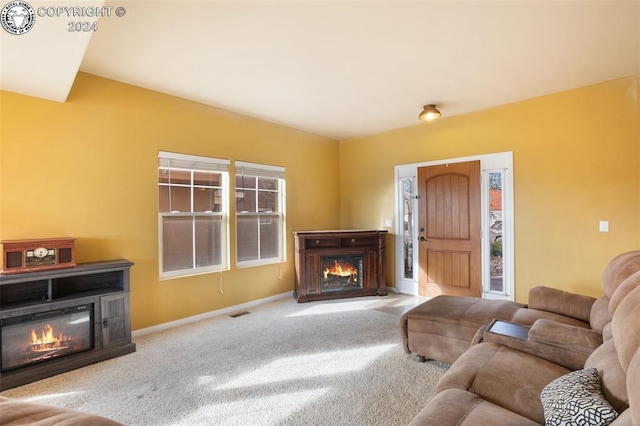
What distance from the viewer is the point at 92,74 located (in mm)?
2967

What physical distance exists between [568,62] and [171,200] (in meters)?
4.33

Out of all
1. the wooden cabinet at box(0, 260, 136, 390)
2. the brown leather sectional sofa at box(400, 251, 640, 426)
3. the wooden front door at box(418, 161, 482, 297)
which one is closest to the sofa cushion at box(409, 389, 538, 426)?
the brown leather sectional sofa at box(400, 251, 640, 426)

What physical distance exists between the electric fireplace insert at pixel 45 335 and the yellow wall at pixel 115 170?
0.56 meters

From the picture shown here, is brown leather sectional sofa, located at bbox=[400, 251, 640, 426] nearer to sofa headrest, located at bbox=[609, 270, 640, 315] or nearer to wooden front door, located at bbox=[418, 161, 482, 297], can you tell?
sofa headrest, located at bbox=[609, 270, 640, 315]

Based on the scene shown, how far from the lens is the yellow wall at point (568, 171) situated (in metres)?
3.17

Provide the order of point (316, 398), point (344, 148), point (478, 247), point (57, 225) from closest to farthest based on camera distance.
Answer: point (316, 398) → point (57, 225) → point (478, 247) → point (344, 148)

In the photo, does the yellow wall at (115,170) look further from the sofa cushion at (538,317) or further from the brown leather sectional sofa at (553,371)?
the sofa cushion at (538,317)

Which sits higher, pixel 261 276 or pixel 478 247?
pixel 478 247

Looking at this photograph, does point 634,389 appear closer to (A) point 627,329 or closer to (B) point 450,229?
(A) point 627,329

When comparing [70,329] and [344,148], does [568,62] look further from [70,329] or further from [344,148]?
[70,329]

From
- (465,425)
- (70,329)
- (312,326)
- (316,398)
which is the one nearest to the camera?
(465,425)

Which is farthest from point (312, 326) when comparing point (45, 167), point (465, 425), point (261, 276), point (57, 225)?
point (45, 167)

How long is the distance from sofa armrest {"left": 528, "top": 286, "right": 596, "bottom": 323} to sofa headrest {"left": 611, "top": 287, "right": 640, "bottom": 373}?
4.68ft

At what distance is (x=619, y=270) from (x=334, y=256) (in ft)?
10.6
